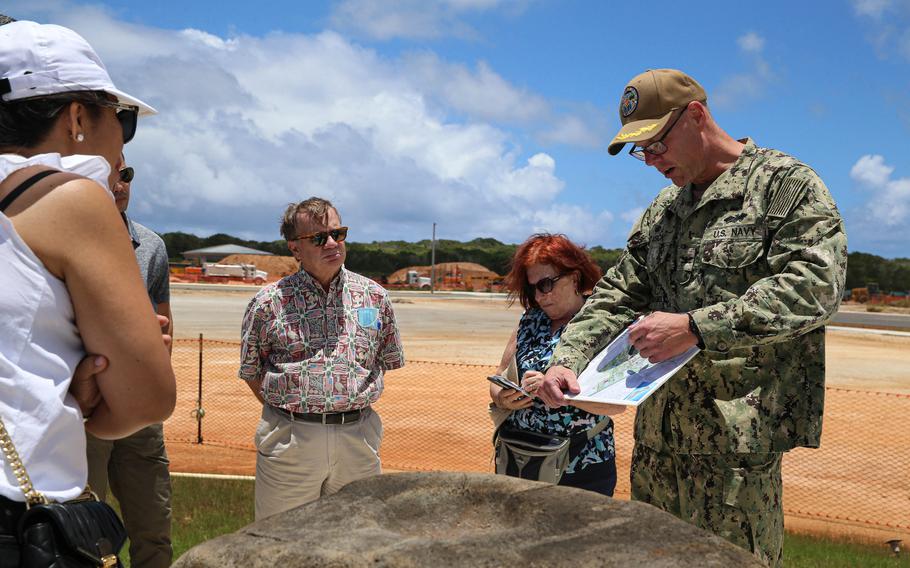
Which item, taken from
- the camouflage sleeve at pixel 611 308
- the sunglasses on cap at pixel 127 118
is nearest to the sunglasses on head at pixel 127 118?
the sunglasses on cap at pixel 127 118

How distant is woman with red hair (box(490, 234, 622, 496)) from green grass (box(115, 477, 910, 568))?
2.24m

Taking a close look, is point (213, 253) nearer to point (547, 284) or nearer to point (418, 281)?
point (418, 281)

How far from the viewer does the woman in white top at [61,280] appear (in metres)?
1.56

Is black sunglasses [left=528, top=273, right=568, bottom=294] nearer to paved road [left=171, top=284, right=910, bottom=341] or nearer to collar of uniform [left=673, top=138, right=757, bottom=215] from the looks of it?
collar of uniform [left=673, top=138, right=757, bottom=215]

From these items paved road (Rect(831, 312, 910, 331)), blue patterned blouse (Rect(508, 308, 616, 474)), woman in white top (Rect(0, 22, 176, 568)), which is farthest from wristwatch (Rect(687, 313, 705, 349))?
paved road (Rect(831, 312, 910, 331))

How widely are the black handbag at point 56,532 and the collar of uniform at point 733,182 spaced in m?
2.09

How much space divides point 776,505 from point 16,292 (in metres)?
2.31

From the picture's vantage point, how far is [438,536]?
2166 mm

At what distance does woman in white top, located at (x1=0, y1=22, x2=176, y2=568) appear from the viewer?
1562mm

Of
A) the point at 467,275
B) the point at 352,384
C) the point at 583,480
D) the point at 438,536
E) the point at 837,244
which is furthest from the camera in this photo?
the point at 467,275

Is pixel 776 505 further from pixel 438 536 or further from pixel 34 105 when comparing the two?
pixel 34 105

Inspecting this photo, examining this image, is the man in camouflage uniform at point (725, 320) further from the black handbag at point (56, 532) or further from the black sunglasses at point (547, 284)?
the black handbag at point (56, 532)

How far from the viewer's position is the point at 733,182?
2.80m

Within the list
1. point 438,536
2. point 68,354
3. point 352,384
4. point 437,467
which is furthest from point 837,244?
point 437,467
